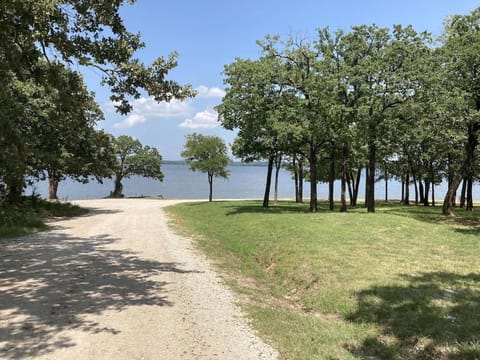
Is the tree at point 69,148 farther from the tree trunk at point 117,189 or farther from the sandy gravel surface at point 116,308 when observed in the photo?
the tree trunk at point 117,189

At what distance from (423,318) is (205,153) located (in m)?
36.0

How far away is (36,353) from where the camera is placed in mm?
4766

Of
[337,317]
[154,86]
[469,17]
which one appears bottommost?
[337,317]

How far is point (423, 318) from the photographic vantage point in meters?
6.36

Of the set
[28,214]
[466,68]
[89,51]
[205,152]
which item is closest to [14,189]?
[28,214]

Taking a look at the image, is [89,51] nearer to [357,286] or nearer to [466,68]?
[357,286]

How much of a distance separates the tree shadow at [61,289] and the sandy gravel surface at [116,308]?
1cm

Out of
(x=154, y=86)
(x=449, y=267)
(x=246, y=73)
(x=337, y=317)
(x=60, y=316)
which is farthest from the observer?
(x=246, y=73)

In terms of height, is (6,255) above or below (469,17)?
below

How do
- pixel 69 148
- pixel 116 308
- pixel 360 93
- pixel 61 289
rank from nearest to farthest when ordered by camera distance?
1. pixel 116 308
2. pixel 61 289
3. pixel 360 93
4. pixel 69 148

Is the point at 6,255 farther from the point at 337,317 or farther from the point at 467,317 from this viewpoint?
the point at 467,317

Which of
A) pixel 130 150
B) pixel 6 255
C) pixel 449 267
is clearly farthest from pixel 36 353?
pixel 130 150

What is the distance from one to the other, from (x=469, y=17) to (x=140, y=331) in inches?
909

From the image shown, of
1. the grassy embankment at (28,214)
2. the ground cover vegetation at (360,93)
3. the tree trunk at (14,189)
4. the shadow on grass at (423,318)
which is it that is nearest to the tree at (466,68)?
the ground cover vegetation at (360,93)
